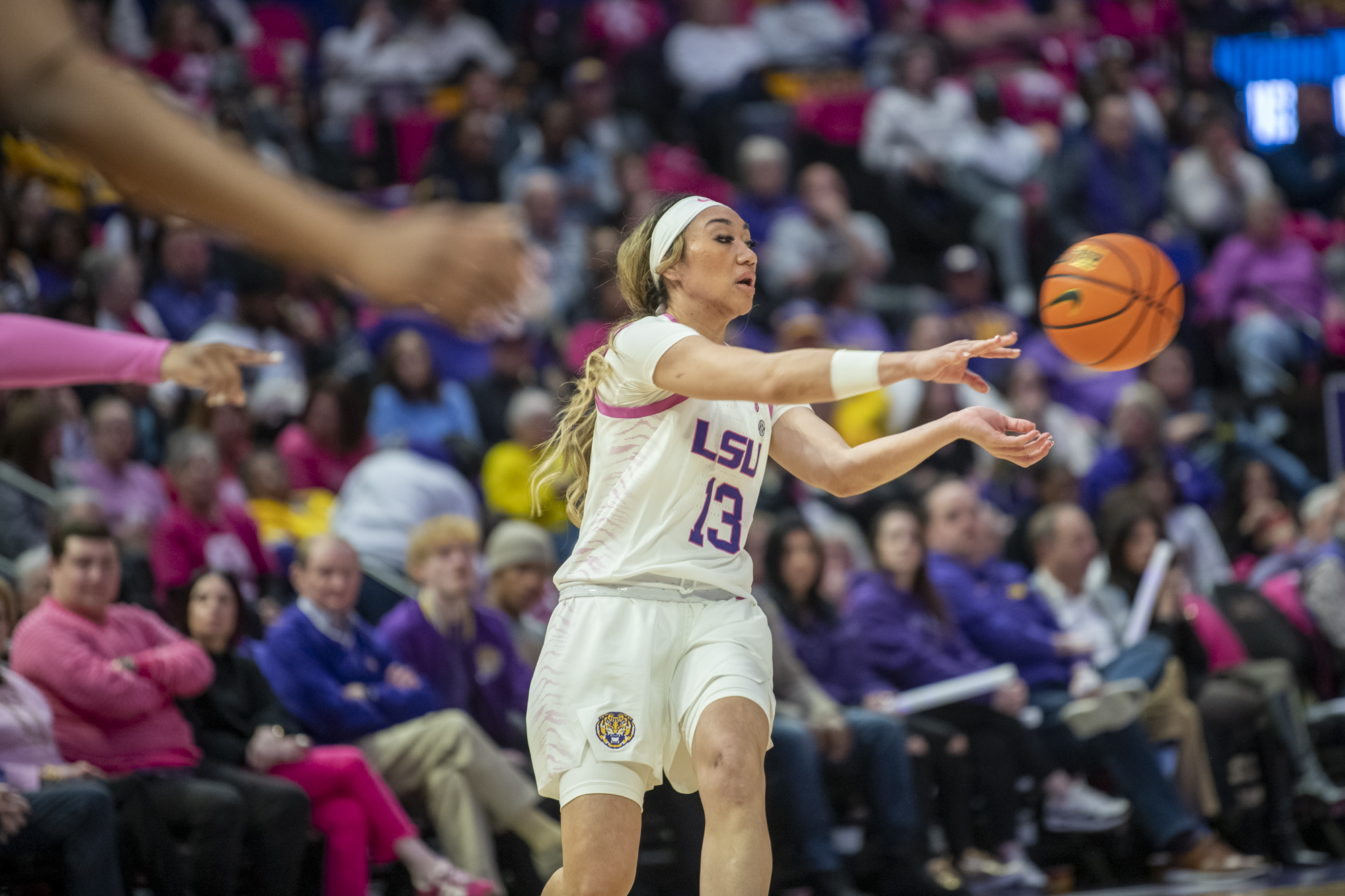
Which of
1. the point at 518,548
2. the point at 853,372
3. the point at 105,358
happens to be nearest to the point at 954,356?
the point at 853,372

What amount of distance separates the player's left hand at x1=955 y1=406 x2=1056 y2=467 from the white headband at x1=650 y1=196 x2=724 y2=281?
1001 millimetres

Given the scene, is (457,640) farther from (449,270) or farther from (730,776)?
(449,270)

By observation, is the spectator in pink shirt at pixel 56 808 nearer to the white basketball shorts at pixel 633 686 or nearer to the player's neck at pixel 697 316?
the white basketball shorts at pixel 633 686

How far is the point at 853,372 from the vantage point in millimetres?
3529

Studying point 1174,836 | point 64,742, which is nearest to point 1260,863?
point 1174,836

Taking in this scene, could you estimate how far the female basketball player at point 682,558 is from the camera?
3.84 metres

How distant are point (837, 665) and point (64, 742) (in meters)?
3.80

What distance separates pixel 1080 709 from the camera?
25.6 feet

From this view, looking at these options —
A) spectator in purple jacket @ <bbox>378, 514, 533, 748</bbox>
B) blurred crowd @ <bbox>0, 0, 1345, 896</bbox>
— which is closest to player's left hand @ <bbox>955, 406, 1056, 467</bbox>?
blurred crowd @ <bbox>0, 0, 1345, 896</bbox>

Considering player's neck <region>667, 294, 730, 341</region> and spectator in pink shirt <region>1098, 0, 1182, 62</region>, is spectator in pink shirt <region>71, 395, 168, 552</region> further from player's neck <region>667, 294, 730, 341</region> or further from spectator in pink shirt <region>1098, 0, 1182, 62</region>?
spectator in pink shirt <region>1098, 0, 1182, 62</region>

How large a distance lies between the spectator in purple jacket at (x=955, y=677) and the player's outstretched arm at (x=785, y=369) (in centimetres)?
402

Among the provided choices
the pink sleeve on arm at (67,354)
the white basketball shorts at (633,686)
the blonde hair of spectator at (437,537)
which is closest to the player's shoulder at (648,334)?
the white basketball shorts at (633,686)

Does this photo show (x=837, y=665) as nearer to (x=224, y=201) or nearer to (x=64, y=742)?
(x=64, y=742)

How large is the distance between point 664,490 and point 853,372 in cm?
83
